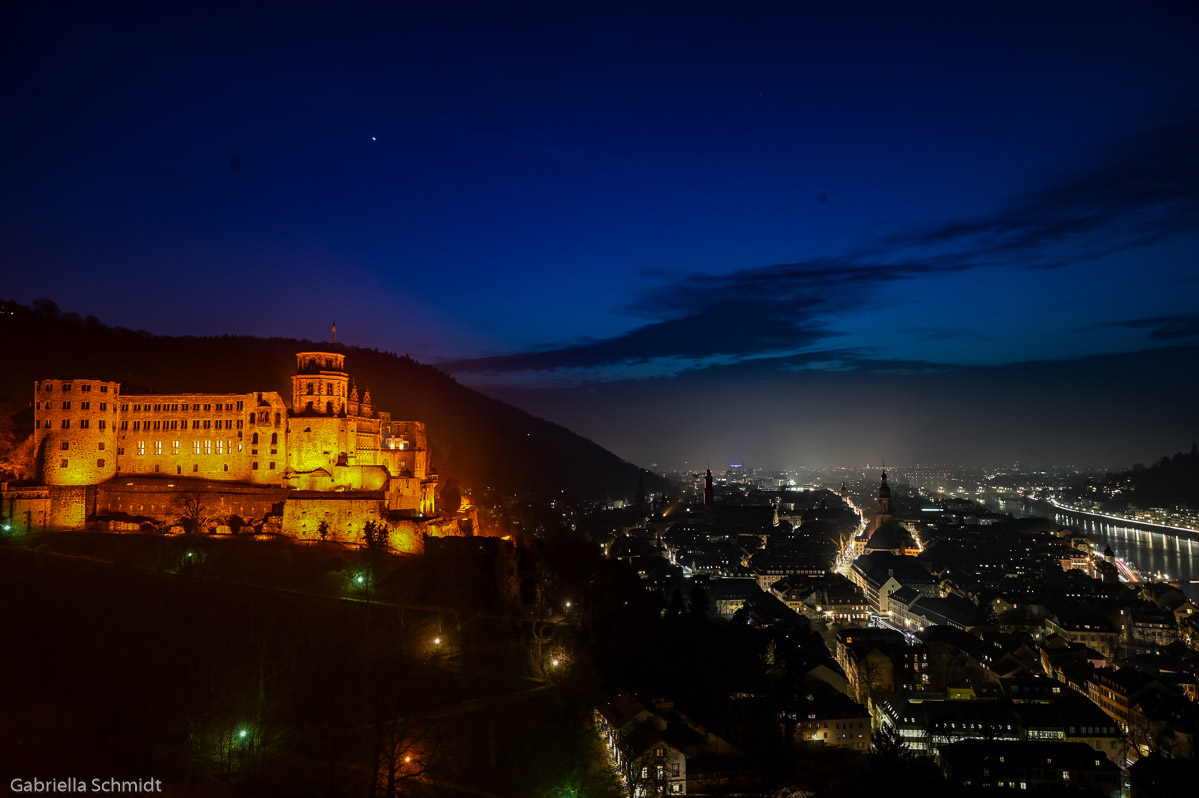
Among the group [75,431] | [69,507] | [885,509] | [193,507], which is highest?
[75,431]

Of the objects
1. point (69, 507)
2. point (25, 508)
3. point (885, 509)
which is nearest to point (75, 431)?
point (69, 507)

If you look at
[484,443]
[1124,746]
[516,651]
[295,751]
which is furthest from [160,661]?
[484,443]

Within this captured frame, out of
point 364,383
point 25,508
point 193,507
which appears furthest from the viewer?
point 364,383

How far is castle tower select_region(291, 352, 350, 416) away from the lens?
133 ft

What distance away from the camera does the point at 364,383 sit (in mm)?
101875

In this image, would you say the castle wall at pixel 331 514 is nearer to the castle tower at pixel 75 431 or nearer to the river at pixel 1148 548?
the castle tower at pixel 75 431

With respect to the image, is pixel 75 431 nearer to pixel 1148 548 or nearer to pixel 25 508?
pixel 25 508

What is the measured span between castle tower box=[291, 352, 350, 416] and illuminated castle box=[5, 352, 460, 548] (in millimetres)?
53

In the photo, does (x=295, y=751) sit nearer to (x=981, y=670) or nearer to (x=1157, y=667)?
(x=981, y=670)

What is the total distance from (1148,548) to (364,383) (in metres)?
109

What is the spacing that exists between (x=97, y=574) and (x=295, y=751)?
13.7m

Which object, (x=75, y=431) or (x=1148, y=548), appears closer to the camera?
(x=75, y=431)

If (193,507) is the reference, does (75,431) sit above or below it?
above

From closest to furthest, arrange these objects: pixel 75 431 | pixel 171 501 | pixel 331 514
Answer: pixel 331 514 → pixel 171 501 → pixel 75 431
